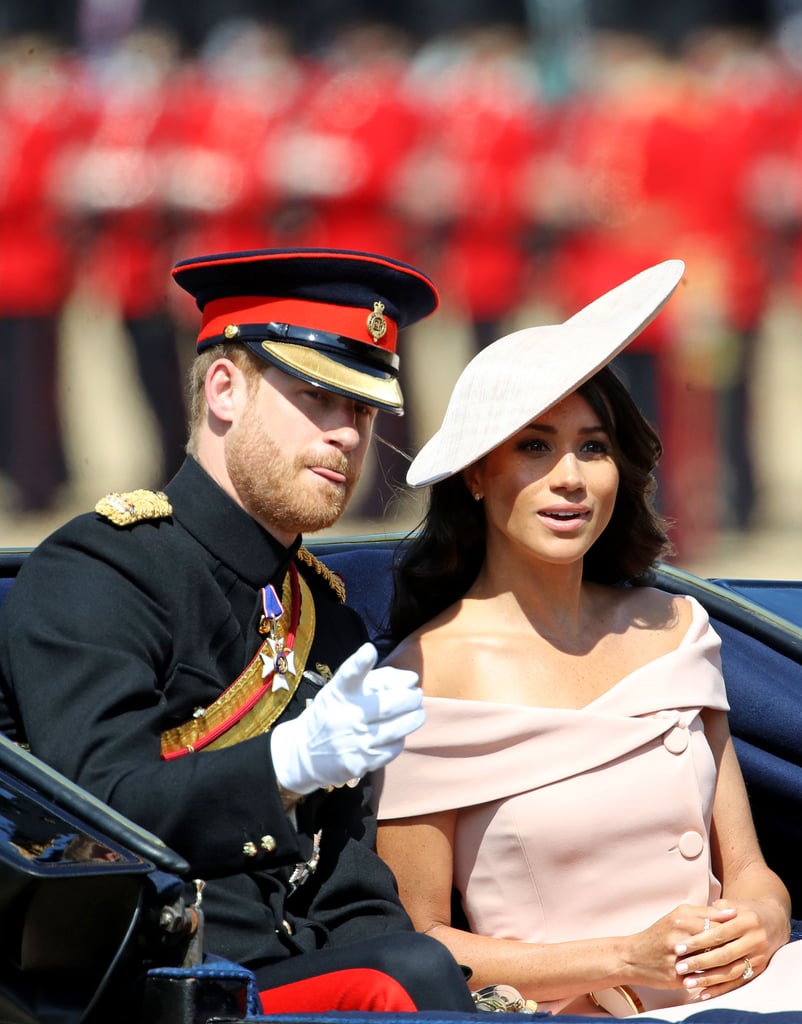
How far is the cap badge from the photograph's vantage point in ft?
8.41

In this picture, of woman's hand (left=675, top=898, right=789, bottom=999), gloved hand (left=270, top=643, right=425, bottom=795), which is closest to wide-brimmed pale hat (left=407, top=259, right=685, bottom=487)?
gloved hand (left=270, top=643, right=425, bottom=795)

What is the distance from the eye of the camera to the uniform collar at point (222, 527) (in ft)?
8.04

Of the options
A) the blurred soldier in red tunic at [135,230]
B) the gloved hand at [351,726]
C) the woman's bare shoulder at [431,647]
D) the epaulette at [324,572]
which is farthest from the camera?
the blurred soldier in red tunic at [135,230]

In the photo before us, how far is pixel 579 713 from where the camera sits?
2586 mm

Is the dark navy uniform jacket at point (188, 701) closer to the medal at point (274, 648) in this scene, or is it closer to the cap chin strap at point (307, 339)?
the medal at point (274, 648)

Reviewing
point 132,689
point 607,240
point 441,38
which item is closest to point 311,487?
point 132,689

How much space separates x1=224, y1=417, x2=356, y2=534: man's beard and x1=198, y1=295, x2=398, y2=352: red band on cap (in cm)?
18

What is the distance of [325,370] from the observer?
8.04 ft

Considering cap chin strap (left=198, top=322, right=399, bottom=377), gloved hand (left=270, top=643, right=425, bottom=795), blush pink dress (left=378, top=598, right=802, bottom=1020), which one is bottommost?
blush pink dress (left=378, top=598, right=802, bottom=1020)

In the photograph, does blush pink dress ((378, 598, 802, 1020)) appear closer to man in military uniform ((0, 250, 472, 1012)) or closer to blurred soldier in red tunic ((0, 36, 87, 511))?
man in military uniform ((0, 250, 472, 1012))

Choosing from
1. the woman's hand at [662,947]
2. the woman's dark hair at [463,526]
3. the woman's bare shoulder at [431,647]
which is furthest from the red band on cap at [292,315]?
the woman's hand at [662,947]

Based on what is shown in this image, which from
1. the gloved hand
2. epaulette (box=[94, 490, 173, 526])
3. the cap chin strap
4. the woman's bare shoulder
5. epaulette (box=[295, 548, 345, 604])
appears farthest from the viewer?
epaulette (box=[295, 548, 345, 604])

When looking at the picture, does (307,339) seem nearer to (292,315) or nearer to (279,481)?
(292,315)

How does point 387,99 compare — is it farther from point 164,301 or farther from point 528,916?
point 528,916
